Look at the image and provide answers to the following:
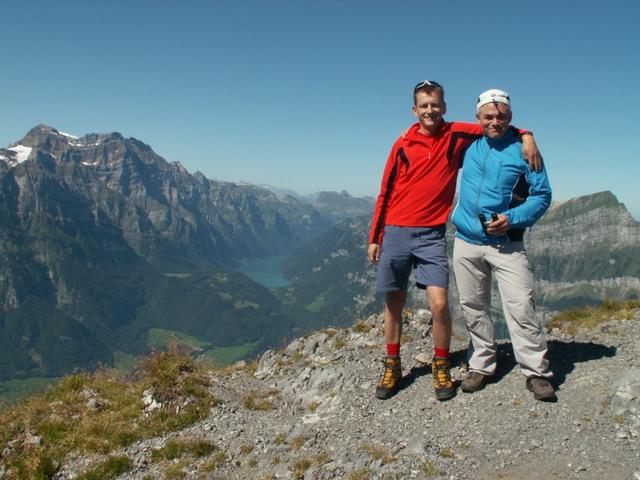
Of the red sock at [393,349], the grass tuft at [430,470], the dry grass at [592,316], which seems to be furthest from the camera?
the dry grass at [592,316]

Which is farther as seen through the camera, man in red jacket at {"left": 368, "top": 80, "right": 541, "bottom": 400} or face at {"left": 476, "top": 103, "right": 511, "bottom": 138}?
man in red jacket at {"left": 368, "top": 80, "right": 541, "bottom": 400}

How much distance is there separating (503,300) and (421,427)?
262 cm

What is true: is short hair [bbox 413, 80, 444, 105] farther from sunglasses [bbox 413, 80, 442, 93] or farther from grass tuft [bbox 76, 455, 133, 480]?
grass tuft [bbox 76, 455, 133, 480]

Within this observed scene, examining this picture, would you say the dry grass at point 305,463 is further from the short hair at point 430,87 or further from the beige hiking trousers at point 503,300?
the short hair at point 430,87

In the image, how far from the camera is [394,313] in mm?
8719

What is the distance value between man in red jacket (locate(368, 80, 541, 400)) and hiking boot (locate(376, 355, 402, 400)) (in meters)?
0.87

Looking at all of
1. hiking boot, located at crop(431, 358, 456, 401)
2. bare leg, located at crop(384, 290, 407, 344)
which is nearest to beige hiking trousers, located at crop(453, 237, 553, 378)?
hiking boot, located at crop(431, 358, 456, 401)

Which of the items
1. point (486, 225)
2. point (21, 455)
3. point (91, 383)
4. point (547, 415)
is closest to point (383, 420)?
point (547, 415)

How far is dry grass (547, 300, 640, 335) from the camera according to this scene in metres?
12.6

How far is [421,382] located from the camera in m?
9.09

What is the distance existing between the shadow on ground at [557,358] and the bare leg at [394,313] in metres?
1.20

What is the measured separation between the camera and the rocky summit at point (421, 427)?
6340 mm

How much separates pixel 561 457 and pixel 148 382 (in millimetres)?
9796

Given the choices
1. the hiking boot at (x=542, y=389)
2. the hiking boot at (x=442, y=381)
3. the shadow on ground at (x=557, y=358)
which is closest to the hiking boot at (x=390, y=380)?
the shadow on ground at (x=557, y=358)
